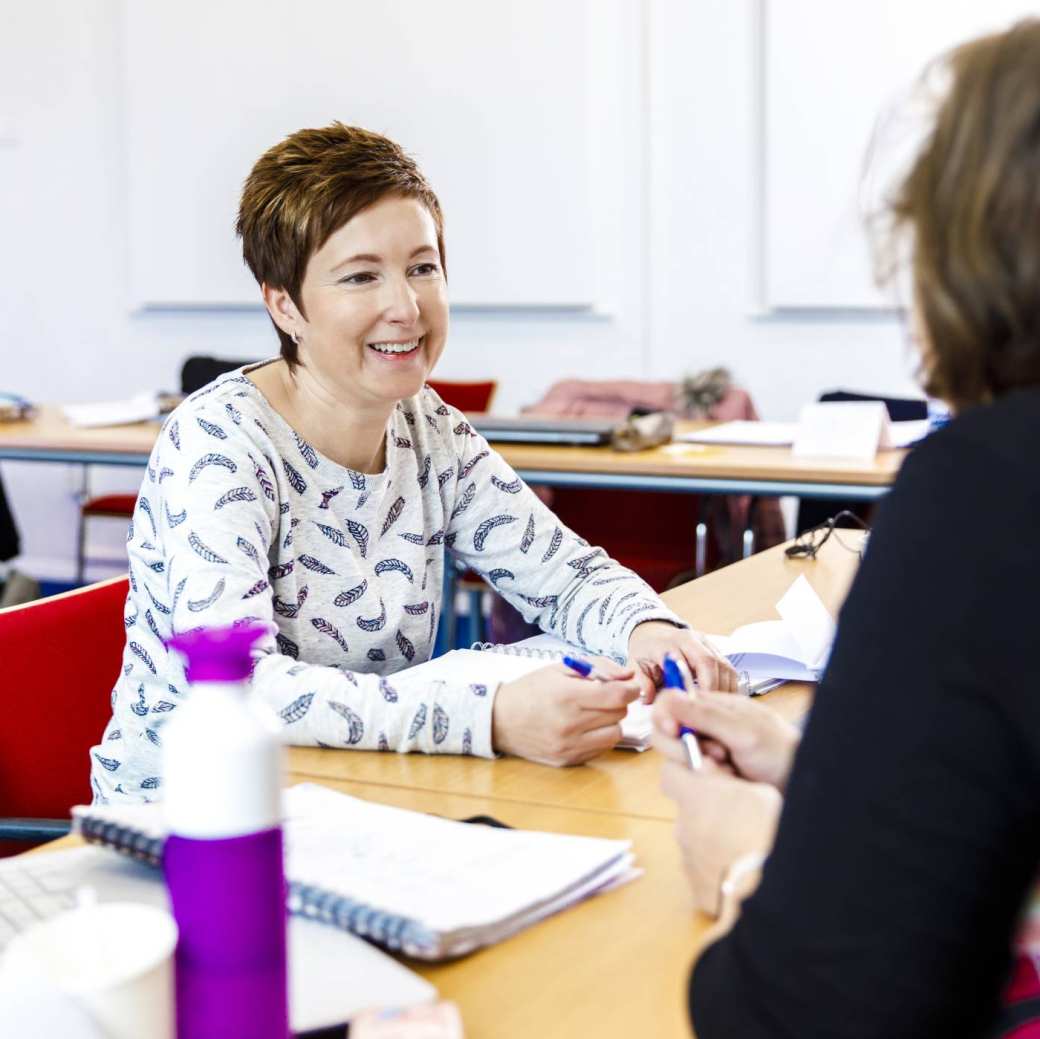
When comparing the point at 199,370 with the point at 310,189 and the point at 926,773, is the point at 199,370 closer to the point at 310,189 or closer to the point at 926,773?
the point at 310,189

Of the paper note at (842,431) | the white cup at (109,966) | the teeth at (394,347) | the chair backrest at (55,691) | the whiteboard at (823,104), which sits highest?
the whiteboard at (823,104)

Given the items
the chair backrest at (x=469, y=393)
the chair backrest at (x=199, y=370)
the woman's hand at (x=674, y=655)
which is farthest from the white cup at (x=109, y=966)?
the chair backrest at (x=199, y=370)

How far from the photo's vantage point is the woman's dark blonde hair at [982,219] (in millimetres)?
710

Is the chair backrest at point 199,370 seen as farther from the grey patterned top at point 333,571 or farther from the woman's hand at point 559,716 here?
the woman's hand at point 559,716

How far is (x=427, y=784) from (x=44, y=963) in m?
0.64

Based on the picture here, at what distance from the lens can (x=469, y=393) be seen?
4.34 m

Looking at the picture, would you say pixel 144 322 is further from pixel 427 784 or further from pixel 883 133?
→ pixel 883 133

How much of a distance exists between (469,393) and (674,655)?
2.74 meters

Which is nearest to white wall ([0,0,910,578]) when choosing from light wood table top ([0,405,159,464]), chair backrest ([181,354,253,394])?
chair backrest ([181,354,253,394])

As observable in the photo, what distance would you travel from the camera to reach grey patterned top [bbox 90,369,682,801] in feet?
4.76

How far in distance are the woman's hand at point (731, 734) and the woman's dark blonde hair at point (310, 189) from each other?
86cm

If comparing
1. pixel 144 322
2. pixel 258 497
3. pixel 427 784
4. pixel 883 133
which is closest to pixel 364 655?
pixel 258 497

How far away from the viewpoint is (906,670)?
27.2 inches

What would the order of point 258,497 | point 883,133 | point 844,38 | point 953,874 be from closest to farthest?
point 953,874 → point 883,133 → point 258,497 → point 844,38
